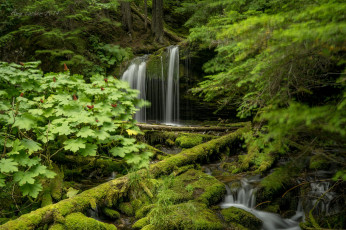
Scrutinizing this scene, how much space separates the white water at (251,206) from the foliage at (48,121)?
2.10m

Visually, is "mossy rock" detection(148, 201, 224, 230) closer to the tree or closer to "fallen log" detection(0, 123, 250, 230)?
"fallen log" detection(0, 123, 250, 230)

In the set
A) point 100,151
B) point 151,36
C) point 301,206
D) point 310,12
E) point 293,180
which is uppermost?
point 151,36

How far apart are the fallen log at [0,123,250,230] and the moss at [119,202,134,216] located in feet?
0.52

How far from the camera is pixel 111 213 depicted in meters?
4.01

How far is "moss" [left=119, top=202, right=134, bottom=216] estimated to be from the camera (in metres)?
4.09

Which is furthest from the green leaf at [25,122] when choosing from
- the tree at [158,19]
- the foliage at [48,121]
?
the tree at [158,19]

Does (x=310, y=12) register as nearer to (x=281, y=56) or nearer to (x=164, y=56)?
(x=281, y=56)

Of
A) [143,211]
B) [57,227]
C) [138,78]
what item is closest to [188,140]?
[143,211]

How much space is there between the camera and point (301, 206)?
14.5 ft

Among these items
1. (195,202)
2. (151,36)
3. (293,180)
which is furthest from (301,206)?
(151,36)

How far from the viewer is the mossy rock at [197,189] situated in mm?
4332

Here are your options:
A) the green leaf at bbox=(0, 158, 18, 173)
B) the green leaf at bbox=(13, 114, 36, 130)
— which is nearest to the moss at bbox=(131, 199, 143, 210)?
the green leaf at bbox=(0, 158, 18, 173)

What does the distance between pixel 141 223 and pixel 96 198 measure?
0.91 m

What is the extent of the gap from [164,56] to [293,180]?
26.3 ft
